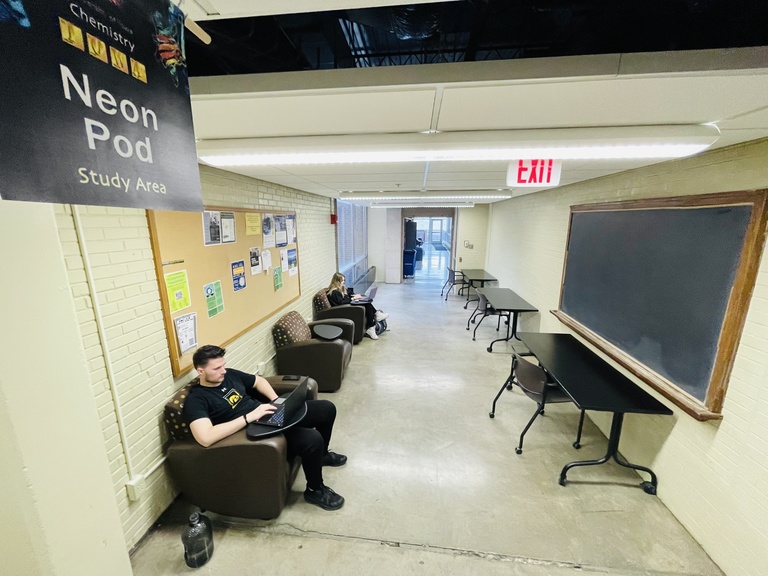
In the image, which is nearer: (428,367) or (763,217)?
(763,217)

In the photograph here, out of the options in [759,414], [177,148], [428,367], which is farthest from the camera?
[428,367]

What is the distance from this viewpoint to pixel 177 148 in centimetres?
93

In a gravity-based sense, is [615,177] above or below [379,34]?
below

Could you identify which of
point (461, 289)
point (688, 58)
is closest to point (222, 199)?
point (688, 58)

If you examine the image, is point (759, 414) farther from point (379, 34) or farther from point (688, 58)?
point (379, 34)

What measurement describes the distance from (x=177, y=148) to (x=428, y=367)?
384 centimetres

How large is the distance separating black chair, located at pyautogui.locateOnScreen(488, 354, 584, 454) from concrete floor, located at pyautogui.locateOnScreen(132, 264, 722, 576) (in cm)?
27

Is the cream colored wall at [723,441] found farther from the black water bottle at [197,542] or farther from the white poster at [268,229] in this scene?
the white poster at [268,229]

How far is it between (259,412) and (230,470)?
35 cm

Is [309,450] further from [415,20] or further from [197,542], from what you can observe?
[415,20]

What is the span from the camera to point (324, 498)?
6.87ft

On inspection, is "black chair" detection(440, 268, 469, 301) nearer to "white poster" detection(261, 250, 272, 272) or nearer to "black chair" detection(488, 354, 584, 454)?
"black chair" detection(488, 354, 584, 454)

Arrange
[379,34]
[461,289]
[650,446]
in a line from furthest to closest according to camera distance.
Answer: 1. [461,289]
2. [379,34]
3. [650,446]

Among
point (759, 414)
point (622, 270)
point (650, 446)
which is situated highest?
point (622, 270)
